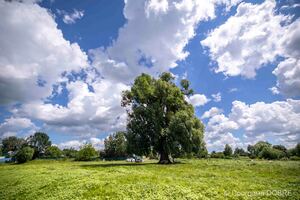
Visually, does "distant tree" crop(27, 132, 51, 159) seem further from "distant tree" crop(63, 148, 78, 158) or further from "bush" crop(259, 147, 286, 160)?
"bush" crop(259, 147, 286, 160)

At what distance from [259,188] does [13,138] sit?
746ft

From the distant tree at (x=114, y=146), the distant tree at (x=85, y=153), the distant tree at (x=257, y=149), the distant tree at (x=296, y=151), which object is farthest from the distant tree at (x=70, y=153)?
the distant tree at (x=296, y=151)

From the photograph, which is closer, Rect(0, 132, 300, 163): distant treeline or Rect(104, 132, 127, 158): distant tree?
Rect(0, 132, 300, 163): distant treeline

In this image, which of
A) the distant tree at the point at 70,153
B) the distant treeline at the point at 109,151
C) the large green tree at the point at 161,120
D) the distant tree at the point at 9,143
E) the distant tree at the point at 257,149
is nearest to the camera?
the large green tree at the point at 161,120

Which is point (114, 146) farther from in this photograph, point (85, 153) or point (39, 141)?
point (39, 141)

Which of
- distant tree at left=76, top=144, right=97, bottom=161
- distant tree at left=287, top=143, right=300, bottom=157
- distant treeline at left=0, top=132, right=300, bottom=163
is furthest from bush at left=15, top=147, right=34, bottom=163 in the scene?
distant tree at left=287, top=143, right=300, bottom=157

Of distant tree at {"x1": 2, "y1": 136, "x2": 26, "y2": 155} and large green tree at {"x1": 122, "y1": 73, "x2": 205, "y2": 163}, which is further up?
distant tree at {"x1": 2, "y1": 136, "x2": 26, "y2": 155}

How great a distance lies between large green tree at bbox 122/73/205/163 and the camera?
40.6m

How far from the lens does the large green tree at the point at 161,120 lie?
4062 cm

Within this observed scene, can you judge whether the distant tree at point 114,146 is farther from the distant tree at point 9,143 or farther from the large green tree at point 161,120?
the distant tree at point 9,143

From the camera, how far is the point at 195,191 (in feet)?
44.8

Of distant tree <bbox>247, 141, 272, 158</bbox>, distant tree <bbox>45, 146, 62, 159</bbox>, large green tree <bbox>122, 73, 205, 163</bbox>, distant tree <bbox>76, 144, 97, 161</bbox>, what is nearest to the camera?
large green tree <bbox>122, 73, 205, 163</bbox>

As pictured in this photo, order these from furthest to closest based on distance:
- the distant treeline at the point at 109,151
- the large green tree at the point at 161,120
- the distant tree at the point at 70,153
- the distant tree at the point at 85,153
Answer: the distant tree at the point at 70,153
the distant tree at the point at 85,153
the distant treeline at the point at 109,151
the large green tree at the point at 161,120

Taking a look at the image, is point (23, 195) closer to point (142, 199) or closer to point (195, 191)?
point (142, 199)
